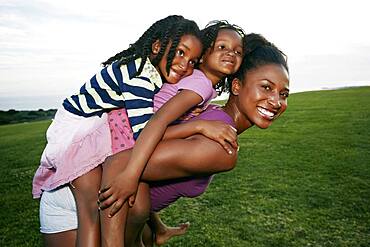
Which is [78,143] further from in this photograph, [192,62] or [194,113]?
[192,62]

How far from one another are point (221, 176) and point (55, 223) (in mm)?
6930

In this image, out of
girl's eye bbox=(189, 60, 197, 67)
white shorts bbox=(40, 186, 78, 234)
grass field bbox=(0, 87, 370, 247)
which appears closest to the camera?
white shorts bbox=(40, 186, 78, 234)

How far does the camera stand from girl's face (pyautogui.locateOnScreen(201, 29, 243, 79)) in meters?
2.71

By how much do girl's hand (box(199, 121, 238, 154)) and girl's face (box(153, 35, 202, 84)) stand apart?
1.85ft

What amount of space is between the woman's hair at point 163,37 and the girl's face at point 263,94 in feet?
1.44

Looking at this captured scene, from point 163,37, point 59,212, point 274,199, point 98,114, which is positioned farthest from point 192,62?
point 274,199

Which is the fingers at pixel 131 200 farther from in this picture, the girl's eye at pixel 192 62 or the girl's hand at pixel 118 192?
the girl's eye at pixel 192 62

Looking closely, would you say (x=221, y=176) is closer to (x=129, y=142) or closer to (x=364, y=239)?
(x=364, y=239)

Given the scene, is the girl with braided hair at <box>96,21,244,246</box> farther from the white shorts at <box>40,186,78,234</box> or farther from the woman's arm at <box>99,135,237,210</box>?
the white shorts at <box>40,186,78,234</box>

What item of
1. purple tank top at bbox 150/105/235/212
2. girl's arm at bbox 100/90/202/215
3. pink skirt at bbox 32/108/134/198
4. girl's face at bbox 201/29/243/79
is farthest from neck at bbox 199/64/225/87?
girl's arm at bbox 100/90/202/215

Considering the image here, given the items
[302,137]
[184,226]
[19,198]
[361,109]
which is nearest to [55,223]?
[184,226]

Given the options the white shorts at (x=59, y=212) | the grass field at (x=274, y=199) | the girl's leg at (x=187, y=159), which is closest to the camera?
the girl's leg at (x=187, y=159)

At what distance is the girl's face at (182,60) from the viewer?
257 centimetres

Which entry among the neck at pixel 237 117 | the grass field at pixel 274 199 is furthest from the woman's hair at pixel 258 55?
the grass field at pixel 274 199
